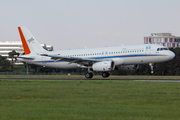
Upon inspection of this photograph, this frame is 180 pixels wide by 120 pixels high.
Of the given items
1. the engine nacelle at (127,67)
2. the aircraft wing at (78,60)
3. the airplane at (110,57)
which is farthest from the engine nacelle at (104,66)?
the engine nacelle at (127,67)

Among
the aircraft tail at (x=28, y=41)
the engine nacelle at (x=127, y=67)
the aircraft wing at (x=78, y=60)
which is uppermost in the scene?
the aircraft tail at (x=28, y=41)

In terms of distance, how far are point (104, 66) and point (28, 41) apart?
16347 millimetres

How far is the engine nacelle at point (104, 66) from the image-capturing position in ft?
134

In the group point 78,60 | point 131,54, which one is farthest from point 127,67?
point 78,60

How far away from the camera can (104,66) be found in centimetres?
4097

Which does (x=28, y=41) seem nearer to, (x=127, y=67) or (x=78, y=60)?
(x=78, y=60)

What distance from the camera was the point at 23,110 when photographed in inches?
528

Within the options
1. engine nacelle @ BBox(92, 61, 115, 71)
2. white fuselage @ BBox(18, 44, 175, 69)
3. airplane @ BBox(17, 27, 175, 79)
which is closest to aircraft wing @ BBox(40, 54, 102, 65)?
airplane @ BBox(17, 27, 175, 79)

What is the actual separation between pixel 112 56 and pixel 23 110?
29.6 meters

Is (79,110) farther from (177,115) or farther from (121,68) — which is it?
(121,68)

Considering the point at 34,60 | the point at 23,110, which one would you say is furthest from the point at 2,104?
the point at 34,60

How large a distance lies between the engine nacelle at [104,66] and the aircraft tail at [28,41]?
43.2 feet

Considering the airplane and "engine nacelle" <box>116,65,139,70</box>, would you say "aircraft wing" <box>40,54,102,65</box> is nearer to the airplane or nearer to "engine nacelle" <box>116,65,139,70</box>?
the airplane

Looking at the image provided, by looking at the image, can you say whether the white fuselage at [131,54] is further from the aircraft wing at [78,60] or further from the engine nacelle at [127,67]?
the engine nacelle at [127,67]
